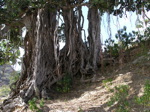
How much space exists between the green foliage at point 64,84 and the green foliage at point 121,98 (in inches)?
56.4

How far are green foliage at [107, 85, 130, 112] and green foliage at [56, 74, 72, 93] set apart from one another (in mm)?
1432

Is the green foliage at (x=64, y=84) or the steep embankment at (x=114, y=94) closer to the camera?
the steep embankment at (x=114, y=94)

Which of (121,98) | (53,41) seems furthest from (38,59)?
(121,98)

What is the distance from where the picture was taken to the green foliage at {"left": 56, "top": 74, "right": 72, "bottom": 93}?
224 inches

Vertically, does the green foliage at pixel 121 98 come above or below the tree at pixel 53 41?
below

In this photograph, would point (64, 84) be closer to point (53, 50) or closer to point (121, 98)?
point (53, 50)

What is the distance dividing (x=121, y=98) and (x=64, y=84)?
192cm

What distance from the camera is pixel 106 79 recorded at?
559cm

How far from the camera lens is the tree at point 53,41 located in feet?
19.0

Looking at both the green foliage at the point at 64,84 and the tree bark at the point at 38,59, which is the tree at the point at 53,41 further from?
the green foliage at the point at 64,84

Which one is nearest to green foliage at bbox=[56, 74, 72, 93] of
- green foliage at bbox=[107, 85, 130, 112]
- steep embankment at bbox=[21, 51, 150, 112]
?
steep embankment at bbox=[21, 51, 150, 112]

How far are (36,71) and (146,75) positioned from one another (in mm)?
2671

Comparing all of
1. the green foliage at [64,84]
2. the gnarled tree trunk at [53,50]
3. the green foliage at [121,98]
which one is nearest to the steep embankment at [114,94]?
the green foliage at [121,98]

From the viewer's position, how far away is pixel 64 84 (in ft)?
19.0
